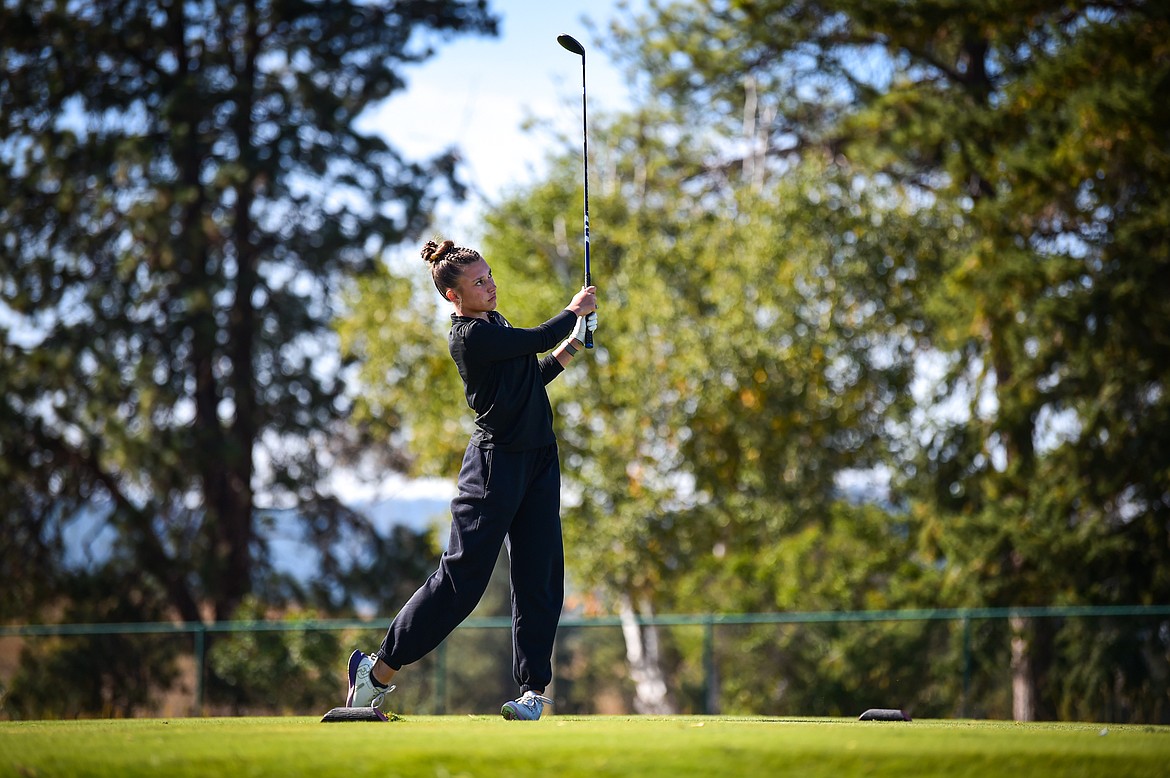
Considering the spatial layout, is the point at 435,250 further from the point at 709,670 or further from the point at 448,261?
the point at 709,670

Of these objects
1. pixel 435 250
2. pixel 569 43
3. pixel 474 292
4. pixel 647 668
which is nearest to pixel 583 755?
pixel 474 292

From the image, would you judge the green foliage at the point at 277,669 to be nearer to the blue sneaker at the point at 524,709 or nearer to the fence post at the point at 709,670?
the fence post at the point at 709,670

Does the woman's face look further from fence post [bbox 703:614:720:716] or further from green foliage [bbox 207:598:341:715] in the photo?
green foliage [bbox 207:598:341:715]

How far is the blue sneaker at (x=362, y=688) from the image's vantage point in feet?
17.8

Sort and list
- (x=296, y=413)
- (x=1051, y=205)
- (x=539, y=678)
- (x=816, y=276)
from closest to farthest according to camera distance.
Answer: (x=539, y=678) → (x=1051, y=205) → (x=816, y=276) → (x=296, y=413)

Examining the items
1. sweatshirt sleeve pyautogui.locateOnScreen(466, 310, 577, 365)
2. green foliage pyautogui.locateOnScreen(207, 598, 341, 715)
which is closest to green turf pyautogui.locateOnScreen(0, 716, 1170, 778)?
sweatshirt sleeve pyautogui.locateOnScreen(466, 310, 577, 365)

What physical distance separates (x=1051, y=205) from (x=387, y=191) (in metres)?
10.9

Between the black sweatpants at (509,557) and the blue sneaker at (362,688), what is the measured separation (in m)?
0.09

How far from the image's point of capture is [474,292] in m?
5.51

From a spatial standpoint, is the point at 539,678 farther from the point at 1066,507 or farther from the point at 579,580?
the point at 579,580

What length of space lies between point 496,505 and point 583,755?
1.83 meters

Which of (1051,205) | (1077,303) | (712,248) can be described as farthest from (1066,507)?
(712,248)

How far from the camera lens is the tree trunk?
20734mm

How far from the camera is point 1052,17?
20062 millimetres
